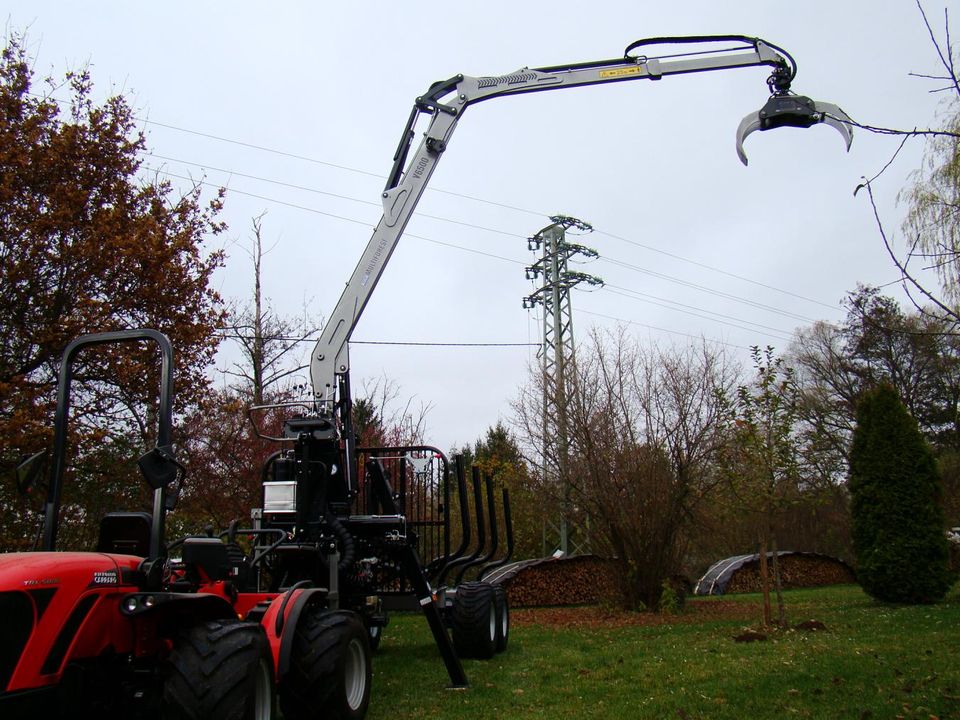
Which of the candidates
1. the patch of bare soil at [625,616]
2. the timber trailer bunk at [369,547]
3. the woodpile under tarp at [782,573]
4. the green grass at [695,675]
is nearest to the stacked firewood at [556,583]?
the patch of bare soil at [625,616]

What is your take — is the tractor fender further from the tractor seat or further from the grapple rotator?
the grapple rotator

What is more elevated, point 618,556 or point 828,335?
point 828,335

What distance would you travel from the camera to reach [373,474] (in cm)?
843

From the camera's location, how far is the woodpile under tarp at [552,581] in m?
15.6

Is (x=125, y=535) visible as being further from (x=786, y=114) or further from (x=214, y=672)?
(x=786, y=114)

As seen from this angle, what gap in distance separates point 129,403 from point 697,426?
9.08 m

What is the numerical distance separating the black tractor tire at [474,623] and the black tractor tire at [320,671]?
3.15 meters

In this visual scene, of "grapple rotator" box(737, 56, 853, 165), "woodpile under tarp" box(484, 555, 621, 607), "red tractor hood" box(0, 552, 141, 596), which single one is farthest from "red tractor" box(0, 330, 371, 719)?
"woodpile under tarp" box(484, 555, 621, 607)

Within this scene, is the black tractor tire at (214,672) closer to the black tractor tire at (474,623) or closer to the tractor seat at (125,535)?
the tractor seat at (125,535)

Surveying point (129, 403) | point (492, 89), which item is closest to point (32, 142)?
point (129, 403)

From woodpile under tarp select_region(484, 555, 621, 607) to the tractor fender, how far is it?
968cm

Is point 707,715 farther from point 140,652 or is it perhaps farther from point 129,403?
point 129,403

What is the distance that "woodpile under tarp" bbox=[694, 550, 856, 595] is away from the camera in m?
18.7

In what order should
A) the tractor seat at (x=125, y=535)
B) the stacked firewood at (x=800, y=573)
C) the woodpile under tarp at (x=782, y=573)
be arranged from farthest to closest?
the stacked firewood at (x=800, y=573), the woodpile under tarp at (x=782, y=573), the tractor seat at (x=125, y=535)
